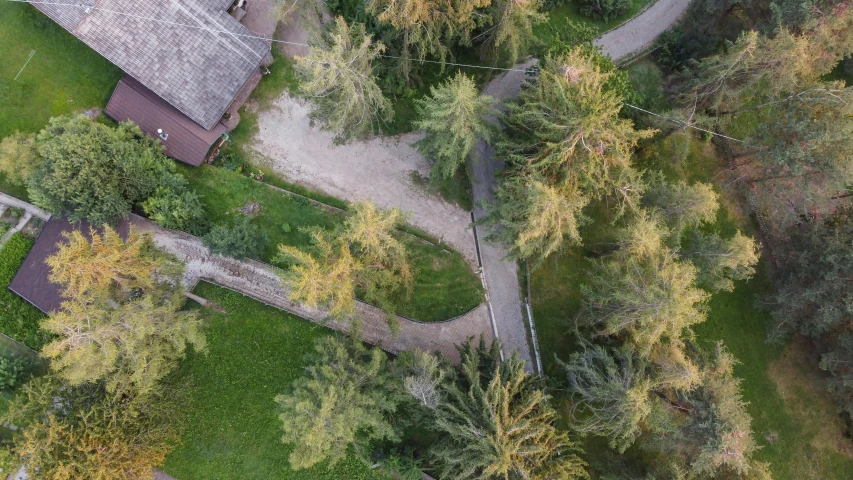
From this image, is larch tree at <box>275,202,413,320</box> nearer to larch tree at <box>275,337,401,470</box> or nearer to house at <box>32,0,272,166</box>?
larch tree at <box>275,337,401,470</box>

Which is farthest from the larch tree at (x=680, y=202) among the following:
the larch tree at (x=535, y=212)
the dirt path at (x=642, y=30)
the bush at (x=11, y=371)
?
the bush at (x=11, y=371)

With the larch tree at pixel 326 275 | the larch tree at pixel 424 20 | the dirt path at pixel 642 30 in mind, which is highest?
the dirt path at pixel 642 30

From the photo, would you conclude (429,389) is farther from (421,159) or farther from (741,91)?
(741,91)

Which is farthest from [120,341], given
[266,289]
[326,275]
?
[326,275]

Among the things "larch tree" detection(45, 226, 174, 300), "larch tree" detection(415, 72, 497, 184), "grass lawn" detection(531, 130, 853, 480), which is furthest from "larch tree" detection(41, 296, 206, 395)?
"grass lawn" detection(531, 130, 853, 480)

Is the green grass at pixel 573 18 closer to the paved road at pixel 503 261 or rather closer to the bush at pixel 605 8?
the bush at pixel 605 8

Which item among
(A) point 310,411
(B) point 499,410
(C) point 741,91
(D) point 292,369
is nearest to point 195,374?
(D) point 292,369
